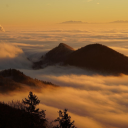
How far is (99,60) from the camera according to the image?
3504 inches

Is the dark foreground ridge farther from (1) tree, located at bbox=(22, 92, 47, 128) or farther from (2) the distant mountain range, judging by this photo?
(2) the distant mountain range

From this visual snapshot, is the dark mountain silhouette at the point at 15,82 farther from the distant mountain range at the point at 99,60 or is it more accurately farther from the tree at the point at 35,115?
the distant mountain range at the point at 99,60

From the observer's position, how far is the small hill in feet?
274

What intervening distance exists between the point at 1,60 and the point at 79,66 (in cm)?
8060

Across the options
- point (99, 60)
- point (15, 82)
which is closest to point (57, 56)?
point (99, 60)

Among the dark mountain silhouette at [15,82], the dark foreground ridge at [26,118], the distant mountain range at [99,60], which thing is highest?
the distant mountain range at [99,60]

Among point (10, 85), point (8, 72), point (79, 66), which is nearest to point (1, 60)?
point (79, 66)

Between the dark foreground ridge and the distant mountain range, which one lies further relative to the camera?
the distant mountain range

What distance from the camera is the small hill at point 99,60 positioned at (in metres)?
83.6

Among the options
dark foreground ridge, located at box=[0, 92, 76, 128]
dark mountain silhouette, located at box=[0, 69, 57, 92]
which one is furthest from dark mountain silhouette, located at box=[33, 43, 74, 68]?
dark foreground ridge, located at box=[0, 92, 76, 128]

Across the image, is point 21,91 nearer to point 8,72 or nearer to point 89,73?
point 8,72

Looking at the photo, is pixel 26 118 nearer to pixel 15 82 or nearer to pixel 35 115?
pixel 35 115

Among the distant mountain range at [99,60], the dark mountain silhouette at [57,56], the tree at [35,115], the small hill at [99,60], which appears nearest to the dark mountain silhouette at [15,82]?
the tree at [35,115]

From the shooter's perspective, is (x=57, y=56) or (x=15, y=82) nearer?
(x=15, y=82)
